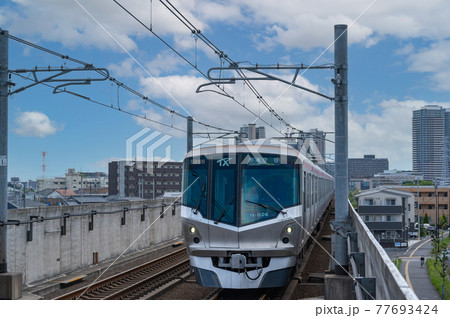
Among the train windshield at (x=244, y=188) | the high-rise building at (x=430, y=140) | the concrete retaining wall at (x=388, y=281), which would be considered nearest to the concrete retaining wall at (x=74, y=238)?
the train windshield at (x=244, y=188)

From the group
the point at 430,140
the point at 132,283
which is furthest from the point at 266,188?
the point at 430,140

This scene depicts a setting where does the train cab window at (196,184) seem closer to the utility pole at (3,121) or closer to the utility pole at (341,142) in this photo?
the utility pole at (341,142)

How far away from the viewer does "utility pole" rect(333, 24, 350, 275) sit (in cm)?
1062

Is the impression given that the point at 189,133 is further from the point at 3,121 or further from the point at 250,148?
the point at 250,148

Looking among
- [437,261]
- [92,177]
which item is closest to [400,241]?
[437,261]

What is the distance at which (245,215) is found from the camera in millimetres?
10625

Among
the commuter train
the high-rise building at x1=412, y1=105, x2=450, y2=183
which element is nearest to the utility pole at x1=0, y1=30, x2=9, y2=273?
the commuter train

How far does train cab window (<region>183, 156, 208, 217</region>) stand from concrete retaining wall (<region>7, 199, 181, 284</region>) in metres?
5.14

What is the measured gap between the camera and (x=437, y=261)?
46750 millimetres

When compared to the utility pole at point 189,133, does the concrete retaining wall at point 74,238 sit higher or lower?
lower

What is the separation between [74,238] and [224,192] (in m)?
7.48

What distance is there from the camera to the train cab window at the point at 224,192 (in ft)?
35.0

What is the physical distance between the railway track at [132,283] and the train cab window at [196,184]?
270 cm

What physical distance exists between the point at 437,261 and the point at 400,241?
7890 millimetres
